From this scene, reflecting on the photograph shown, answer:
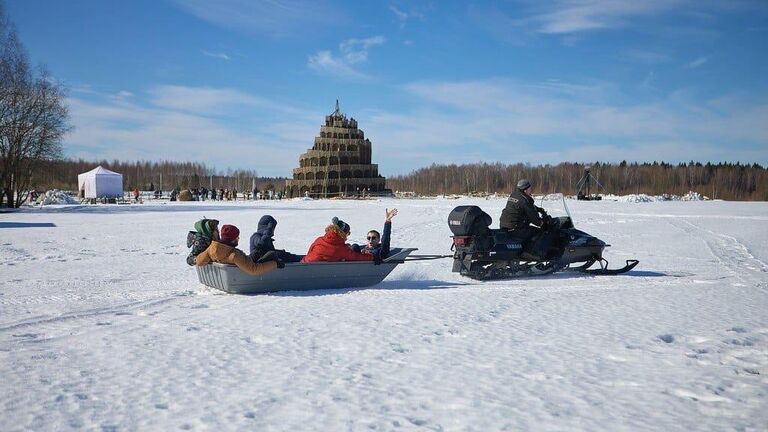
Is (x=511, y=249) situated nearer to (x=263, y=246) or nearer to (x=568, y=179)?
(x=263, y=246)

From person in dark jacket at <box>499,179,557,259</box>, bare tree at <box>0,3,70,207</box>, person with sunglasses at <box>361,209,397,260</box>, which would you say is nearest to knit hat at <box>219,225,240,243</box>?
person with sunglasses at <box>361,209,397,260</box>

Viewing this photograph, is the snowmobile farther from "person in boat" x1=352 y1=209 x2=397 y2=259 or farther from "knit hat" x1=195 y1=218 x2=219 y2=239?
"knit hat" x1=195 y1=218 x2=219 y2=239

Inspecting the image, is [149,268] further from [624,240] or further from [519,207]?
[624,240]

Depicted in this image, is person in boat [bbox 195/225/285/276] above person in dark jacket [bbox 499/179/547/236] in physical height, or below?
below

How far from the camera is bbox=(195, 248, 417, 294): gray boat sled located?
8609mm

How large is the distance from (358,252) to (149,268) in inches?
204

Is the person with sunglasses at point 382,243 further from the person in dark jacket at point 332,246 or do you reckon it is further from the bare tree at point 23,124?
the bare tree at point 23,124

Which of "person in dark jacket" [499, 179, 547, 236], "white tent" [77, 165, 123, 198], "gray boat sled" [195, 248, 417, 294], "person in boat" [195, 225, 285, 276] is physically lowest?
"gray boat sled" [195, 248, 417, 294]

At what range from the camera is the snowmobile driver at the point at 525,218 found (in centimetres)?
1081

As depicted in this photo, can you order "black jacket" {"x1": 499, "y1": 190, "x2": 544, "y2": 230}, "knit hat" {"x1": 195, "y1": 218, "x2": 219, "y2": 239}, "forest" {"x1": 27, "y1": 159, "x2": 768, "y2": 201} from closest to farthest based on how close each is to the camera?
1. "knit hat" {"x1": 195, "y1": 218, "x2": 219, "y2": 239}
2. "black jacket" {"x1": 499, "y1": 190, "x2": 544, "y2": 230}
3. "forest" {"x1": 27, "y1": 159, "x2": 768, "y2": 201}

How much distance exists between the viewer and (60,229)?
70.8 feet

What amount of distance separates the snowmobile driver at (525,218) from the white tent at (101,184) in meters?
50.9

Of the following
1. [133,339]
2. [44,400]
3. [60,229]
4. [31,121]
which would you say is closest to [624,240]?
[133,339]

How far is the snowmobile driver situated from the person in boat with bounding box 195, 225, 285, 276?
15.5 ft
